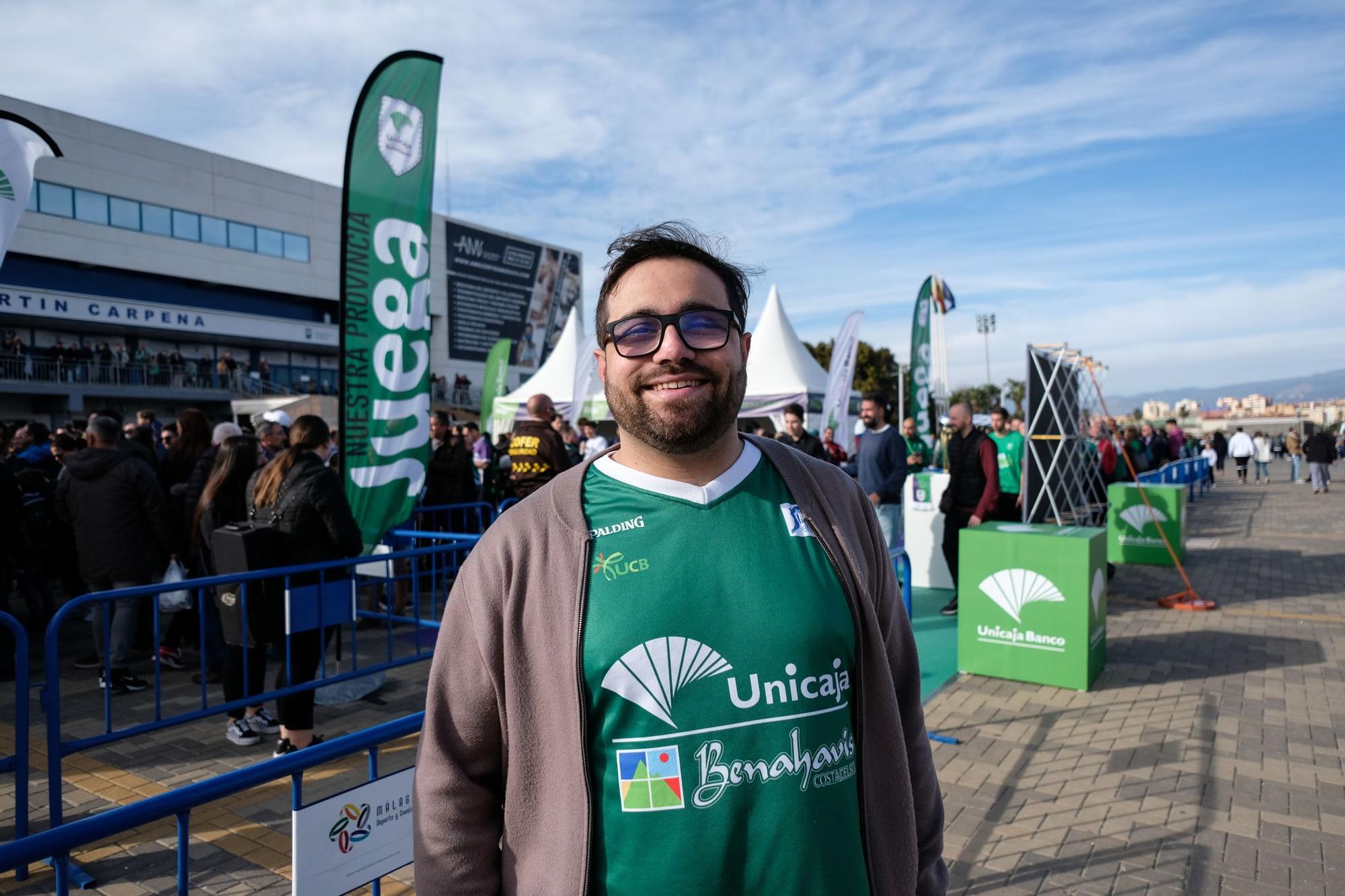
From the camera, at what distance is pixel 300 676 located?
472cm

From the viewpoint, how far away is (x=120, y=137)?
34000 millimetres

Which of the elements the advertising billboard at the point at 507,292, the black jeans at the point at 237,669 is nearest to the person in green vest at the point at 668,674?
the black jeans at the point at 237,669

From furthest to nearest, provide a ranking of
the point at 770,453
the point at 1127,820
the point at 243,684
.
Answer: the point at 243,684 < the point at 1127,820 < the point at 770,453

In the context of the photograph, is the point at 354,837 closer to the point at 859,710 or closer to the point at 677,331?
the point at 859,710

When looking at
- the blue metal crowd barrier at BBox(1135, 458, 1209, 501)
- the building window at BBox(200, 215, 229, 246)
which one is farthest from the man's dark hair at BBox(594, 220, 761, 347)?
the building window at BBox(200, 215, 229, 246)

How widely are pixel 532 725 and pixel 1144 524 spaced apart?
1125 cm

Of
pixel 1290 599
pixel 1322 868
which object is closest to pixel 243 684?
pixel 1322 868

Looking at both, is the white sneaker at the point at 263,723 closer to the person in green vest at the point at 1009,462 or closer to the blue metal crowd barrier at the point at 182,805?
the blue metal crowd barrier at the point at 182,805

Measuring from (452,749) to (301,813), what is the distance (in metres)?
0.57

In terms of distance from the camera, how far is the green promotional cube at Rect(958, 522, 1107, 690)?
569cm

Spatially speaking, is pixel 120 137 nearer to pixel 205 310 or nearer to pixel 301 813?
pixel 205 310

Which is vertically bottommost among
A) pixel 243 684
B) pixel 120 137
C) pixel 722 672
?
pixel 243 684

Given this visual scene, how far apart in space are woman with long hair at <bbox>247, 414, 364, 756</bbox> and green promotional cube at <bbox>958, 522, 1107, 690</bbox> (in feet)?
14.0

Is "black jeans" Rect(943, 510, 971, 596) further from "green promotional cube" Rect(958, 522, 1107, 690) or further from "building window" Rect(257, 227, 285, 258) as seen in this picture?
"building window" Rect(257, 227, 285, 258)
